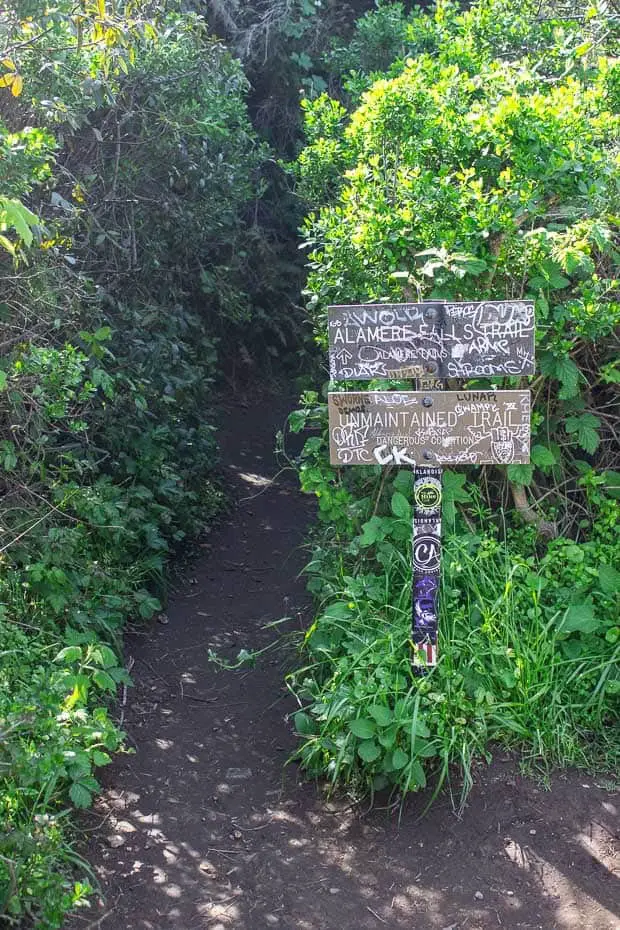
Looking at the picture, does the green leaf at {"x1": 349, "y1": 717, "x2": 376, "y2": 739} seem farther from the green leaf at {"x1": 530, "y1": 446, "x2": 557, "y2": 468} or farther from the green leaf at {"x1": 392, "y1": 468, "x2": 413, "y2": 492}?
the green leaf at {"x1": 530, "y1": 446, "x2": 557, "y2": 468}

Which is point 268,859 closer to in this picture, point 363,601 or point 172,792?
point 172,792

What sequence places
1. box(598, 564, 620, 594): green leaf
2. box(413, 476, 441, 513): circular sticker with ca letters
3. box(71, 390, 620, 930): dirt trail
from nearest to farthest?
1. box(71, 390, 620, 930): dirt trail
2. box(413, 476, 441, 513): circular sticker with ca letters
3. box(598, 564, 620, 594): green leaf

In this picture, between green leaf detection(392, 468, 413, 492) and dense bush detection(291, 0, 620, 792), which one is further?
green leaf detection(392, 468, 413, 492)

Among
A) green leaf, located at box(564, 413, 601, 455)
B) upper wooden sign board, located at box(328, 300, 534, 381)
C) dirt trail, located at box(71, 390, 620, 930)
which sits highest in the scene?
upper wooden sign board, located at box(328, 300, 534, 381)

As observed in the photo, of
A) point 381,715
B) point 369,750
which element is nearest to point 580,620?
point 381,715

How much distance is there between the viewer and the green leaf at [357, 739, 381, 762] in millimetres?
3816

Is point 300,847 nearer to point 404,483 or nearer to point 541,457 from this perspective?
point 404,483

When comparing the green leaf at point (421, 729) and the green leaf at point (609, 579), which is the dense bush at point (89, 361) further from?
the green leaf at point (609, 579)

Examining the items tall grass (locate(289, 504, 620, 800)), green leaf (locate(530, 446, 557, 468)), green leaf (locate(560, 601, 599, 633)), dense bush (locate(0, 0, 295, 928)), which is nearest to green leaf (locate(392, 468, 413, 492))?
tall grass (locate(289, 504, 620, 800))

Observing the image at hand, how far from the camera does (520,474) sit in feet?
14.4

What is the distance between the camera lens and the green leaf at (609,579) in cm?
418

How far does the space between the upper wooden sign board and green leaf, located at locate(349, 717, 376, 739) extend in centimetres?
145

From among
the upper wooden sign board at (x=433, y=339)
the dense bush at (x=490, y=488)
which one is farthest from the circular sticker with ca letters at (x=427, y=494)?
A: the upper wooden sign board at (x=433, y=339)

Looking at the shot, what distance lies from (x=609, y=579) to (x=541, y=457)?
0.64 meters
